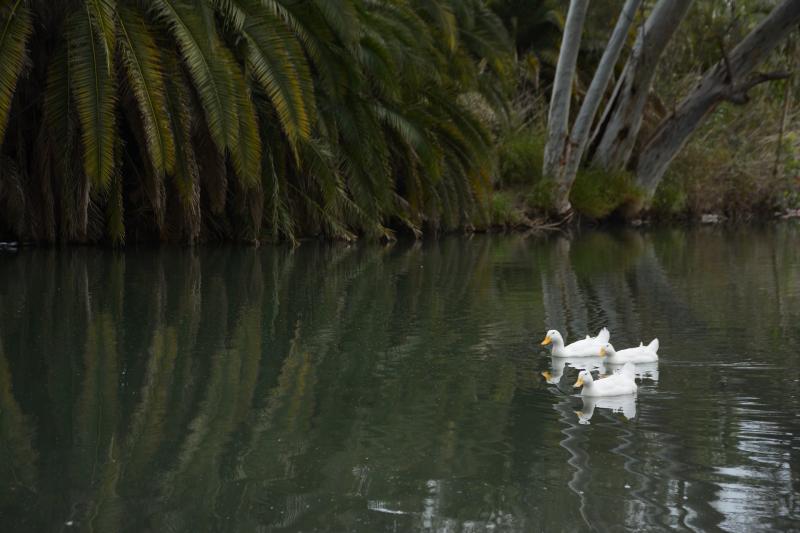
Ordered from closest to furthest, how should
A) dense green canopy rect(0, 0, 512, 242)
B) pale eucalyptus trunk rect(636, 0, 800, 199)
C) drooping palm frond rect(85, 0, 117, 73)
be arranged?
drooping palm frond rect(85, 0, 117, 73)
dense green canopy rect(0, 0, 512, 242)
pale eucalyptus trunk rect(636, 0, 800, 199)

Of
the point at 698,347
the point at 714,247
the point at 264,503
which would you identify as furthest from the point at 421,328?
the point at 714,247

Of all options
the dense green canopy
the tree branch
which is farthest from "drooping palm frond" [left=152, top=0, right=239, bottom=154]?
the tree branch

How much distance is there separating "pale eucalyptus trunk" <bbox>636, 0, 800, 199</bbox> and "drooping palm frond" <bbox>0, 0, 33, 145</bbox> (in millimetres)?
18793

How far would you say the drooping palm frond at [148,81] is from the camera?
57.2ft

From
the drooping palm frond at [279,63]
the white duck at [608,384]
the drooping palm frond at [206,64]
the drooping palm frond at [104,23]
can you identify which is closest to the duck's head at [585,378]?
the white duck at [608,384]

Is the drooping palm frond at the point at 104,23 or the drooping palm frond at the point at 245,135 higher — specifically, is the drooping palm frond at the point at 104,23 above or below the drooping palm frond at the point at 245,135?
above

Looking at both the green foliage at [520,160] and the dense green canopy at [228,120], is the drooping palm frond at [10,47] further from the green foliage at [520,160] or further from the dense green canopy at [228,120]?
the green foliage at [520,160]

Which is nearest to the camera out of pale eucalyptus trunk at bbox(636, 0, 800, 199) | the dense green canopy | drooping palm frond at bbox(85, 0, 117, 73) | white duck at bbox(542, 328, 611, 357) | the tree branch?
white duck at bbox(542, 328, 611, 357)

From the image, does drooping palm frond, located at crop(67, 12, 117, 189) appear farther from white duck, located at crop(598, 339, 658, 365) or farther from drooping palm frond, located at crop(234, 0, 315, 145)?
white duck, located at crop(598, 339, 658, 365)

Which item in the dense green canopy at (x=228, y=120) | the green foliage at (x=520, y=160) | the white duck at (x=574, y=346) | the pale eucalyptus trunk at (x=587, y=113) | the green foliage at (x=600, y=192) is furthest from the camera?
the green foliage at (x=600, y=192)

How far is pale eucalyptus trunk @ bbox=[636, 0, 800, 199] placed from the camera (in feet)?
94.8

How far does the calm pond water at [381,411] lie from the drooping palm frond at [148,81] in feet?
10.6

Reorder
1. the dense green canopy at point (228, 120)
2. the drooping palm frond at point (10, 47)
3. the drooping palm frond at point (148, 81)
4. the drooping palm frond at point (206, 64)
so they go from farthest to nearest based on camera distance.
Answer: the drooping palm frond at point (206, 64)
the dense green canopy at point (228, 120)
the drooping palm frond at point (148, 81)
the drooping palm frond at point (10, 47)

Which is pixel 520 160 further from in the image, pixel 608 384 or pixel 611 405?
pixel 611 405
